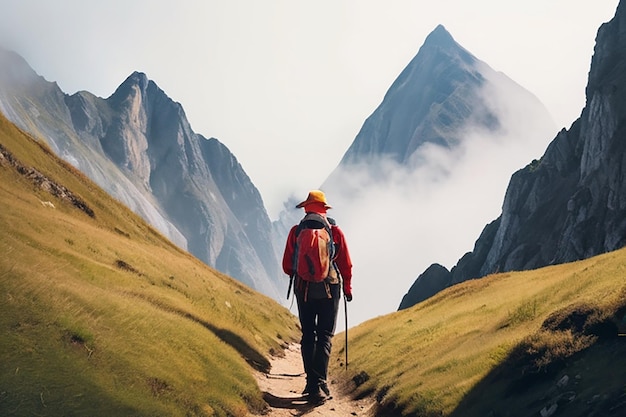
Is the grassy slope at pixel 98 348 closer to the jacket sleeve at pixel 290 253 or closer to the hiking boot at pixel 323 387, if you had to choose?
the hiking boot at pixel 323 387

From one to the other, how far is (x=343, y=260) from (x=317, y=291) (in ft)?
4.78

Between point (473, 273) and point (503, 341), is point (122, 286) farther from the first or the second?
point (473, 273)

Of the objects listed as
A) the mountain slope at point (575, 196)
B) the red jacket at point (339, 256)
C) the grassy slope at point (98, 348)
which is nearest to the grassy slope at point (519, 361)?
the red jacket at point (339, 256)

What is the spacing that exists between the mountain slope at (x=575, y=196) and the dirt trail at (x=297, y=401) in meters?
95.4

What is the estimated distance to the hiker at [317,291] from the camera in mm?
16469

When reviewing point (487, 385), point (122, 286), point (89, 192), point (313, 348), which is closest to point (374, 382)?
point (313, 348)

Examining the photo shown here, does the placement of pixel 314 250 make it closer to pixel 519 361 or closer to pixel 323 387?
pixel 323 387

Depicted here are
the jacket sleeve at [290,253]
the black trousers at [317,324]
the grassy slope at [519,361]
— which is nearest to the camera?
the grassy slope at [519,361]

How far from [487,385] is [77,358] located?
976 centimetres

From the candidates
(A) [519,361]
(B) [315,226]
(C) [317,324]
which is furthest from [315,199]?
(A) [519,361]

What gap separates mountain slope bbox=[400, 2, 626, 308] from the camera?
118 m

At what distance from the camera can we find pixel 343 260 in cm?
1716

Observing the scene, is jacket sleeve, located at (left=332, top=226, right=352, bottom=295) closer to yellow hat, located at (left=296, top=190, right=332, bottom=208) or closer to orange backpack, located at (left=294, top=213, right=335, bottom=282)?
orange backpack, located at (left=294, top=213, right=335, bottom=282)

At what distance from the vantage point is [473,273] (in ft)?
509
